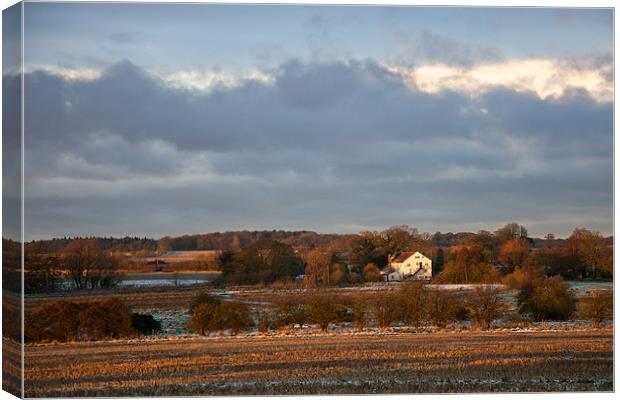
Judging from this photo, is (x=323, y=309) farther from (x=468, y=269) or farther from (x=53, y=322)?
(x=53, y=322)

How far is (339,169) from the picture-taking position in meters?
12.4

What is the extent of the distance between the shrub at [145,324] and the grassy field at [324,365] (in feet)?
0.46

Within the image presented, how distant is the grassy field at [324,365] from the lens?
11.4m

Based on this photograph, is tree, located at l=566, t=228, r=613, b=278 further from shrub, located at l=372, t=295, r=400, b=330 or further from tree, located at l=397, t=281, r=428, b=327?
shrub, located at l=372, t=295, r=400, b=330

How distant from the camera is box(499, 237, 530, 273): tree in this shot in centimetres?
1270

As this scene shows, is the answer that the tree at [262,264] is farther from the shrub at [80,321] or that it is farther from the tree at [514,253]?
the tree at [514,253]

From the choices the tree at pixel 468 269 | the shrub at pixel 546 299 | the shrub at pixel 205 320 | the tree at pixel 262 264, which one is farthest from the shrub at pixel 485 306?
the shrub at pixel 205 320

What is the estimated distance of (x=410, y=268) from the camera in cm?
1298

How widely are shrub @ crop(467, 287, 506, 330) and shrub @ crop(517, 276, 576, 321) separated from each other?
266mm

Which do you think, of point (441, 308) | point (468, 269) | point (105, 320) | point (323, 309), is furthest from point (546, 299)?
point (105, 320)

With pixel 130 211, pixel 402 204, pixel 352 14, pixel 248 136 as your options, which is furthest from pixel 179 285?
pixel 352 14

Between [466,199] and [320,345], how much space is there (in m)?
2.39

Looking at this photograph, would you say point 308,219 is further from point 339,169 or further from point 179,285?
point 179,285

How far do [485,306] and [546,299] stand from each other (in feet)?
2.44
